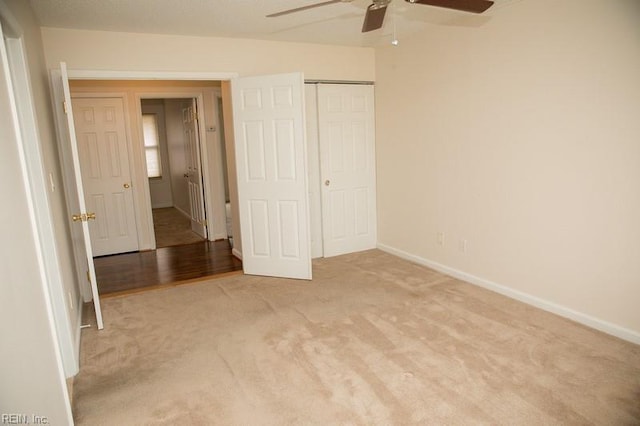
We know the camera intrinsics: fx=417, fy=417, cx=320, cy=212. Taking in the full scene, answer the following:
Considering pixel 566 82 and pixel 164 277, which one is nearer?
pixel 566 82

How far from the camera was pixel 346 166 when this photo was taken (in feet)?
17.2

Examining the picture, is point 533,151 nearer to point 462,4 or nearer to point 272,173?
point 462,4

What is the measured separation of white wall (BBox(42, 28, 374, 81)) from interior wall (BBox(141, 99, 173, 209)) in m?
5.37

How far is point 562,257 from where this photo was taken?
3.31 metres

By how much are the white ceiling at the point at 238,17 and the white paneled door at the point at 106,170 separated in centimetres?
188

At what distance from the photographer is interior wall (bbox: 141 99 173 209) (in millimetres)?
9125

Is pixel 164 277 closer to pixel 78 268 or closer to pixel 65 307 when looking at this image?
pixel 78 268

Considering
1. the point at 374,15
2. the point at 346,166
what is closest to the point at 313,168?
the point at 346,166

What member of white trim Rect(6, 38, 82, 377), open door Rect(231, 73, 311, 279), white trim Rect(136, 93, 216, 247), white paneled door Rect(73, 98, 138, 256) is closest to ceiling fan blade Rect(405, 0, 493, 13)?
open door Rect(231, 73, 311, 279)

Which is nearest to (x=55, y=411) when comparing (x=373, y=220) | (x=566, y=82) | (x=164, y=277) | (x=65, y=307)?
(x=65, y=307)

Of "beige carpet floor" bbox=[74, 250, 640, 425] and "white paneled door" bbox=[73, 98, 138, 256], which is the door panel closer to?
"beige carpet floor" bbox=[74, 250, 640, 425]

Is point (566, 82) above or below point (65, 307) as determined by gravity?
above

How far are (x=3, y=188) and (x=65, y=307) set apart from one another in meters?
1.37

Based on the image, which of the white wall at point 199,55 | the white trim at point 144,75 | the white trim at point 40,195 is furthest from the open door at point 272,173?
the white trim at point 40,195
